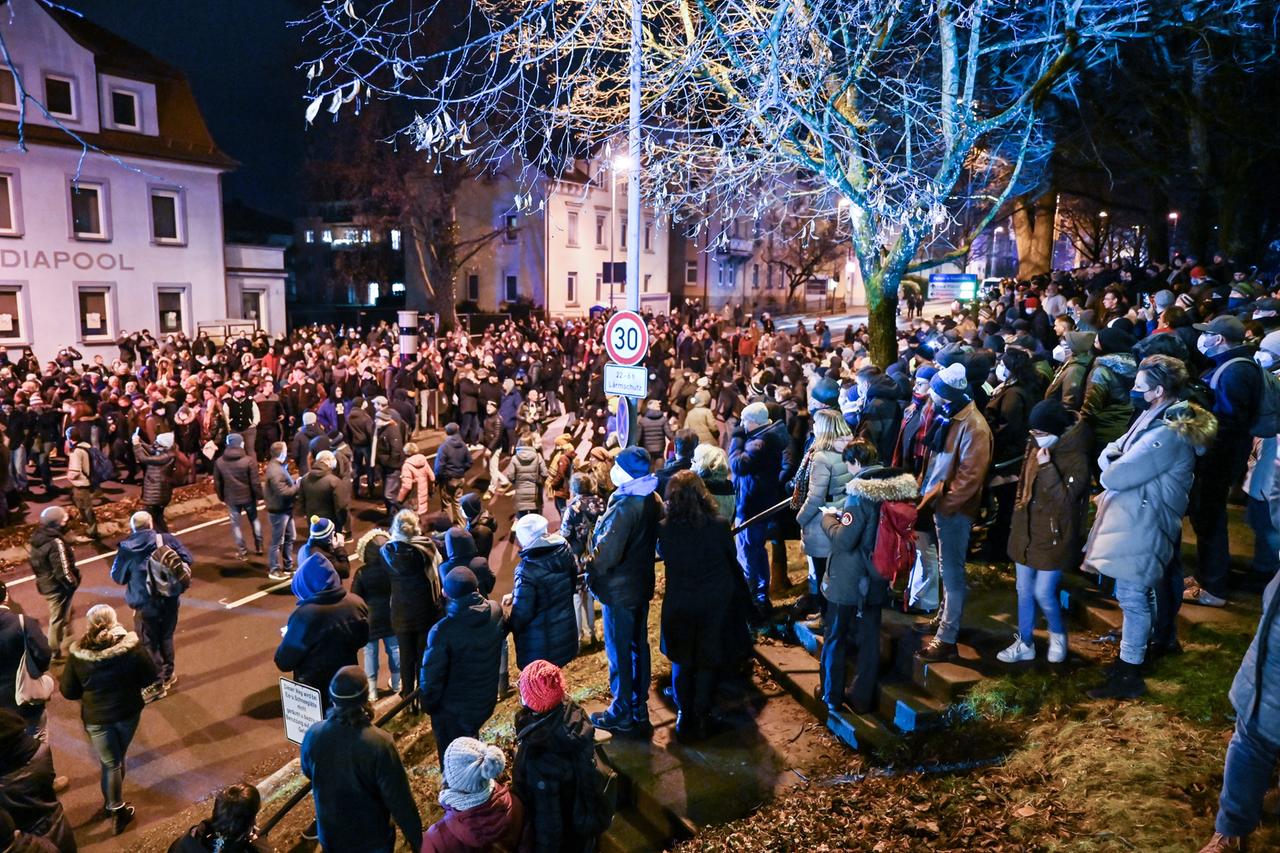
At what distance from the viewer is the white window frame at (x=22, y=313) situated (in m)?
24.6

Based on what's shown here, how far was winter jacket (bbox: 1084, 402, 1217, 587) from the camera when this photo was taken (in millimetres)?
4980

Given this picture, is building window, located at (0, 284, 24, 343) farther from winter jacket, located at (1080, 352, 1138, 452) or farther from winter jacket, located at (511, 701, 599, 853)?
winter jacket, located at (1080, 352, 1138, 452)

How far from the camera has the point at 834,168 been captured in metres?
10.0

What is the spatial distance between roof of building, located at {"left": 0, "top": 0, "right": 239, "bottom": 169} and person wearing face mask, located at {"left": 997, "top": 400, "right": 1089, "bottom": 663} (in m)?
29.4

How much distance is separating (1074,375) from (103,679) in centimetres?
794

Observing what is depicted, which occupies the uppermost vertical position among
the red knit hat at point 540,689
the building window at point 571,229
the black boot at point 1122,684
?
the building window at point 571,229

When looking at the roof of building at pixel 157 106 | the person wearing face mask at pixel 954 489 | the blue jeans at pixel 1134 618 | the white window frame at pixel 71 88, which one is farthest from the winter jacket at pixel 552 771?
the white window frame at pixel 71 88

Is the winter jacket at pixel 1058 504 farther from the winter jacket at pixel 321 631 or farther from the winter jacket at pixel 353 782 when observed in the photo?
the winter jacket at pixel 321 631

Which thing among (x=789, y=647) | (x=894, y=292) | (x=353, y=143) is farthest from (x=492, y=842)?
(x=353, y=143)

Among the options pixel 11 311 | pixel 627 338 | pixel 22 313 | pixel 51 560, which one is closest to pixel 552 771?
pixel 627 338

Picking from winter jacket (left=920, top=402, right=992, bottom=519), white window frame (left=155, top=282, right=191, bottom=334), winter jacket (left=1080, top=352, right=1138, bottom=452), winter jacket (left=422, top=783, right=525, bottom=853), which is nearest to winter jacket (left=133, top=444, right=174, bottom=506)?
winter jacket (left=422, top=783, right=525, bottom=853)

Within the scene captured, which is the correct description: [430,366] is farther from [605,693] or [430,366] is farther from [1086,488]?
[1086,488]

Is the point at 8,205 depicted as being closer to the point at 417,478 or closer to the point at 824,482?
the point at 417,478

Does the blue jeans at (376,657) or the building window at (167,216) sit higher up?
the building window at (167,216)
